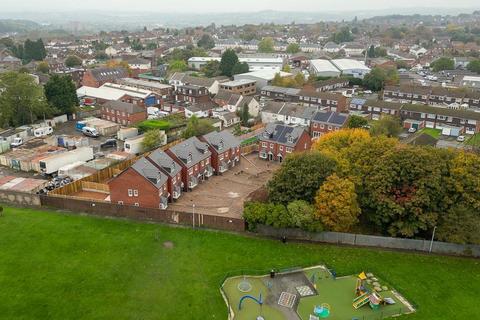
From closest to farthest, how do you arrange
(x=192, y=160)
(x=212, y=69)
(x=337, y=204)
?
(x=337, y=204) → (x=192, y=160) → (x=212, y=69)

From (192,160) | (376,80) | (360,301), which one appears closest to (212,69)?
(376,80)

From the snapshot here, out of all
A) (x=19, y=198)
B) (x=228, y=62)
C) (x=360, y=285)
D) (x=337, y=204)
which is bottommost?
(x=360, y=285)

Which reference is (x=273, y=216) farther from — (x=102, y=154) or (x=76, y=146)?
(x=76, y=146)

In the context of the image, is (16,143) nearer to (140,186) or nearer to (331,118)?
(140,186)

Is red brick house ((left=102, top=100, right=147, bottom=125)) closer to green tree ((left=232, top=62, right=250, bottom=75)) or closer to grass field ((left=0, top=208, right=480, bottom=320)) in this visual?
grass field ((left=0, top=208, right=480, bottom=320))

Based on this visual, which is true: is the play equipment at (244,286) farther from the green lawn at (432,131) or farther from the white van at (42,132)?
the green lawn at (432,131)

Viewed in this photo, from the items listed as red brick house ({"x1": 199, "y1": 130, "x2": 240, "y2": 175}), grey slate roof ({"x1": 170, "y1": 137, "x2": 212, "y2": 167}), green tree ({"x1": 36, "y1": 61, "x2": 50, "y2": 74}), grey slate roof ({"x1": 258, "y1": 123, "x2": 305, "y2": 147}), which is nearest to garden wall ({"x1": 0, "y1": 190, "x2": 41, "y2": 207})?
grey slate roof ({"x1": 170, "y1": 137, "x2": 212, "y2": 167})
